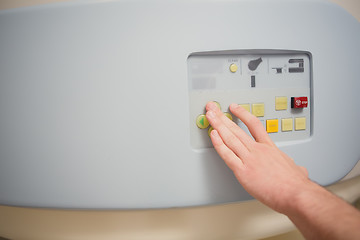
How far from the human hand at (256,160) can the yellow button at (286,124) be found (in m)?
0.04

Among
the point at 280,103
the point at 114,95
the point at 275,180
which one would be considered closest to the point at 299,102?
the point at 280,103

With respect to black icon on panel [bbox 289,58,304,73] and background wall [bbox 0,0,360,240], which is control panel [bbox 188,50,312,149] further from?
background wall [bbox 0,0,360,240]

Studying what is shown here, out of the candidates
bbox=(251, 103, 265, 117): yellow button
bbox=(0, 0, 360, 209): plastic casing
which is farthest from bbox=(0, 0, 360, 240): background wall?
bbox=(251, 103, 265, 117): yellow button

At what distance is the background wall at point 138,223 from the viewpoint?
326 millimetres

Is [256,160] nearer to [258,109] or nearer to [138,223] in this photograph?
[258,109]

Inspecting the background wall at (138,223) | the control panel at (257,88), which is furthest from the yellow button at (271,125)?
the background wall at (138,223)

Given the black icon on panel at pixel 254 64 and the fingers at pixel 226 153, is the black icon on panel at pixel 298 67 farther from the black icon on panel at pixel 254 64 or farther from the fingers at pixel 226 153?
the fingers at pixel 226 153

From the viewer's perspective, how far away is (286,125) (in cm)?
33

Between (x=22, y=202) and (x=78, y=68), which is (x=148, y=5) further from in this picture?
(x=22, y=202)

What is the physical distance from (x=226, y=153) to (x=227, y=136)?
23 mm

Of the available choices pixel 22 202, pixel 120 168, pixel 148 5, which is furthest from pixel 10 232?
pixel 148 5

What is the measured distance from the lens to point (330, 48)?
0.32 meters

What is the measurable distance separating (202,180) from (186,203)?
0.13 feet

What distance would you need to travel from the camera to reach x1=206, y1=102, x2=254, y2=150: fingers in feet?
0.96
